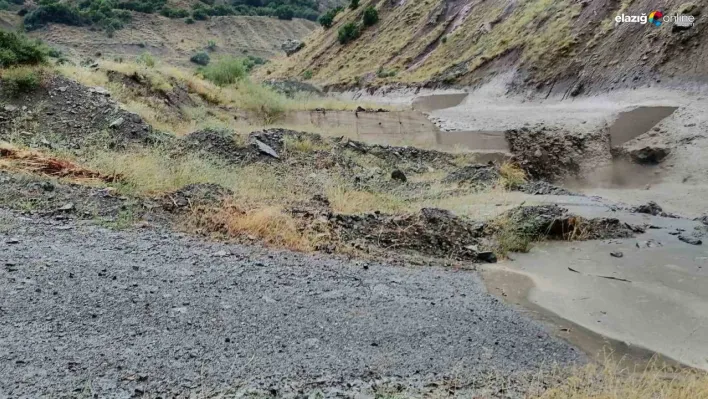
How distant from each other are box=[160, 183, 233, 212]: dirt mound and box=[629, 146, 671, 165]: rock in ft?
42.8

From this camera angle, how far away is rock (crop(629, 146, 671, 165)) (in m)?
15.3

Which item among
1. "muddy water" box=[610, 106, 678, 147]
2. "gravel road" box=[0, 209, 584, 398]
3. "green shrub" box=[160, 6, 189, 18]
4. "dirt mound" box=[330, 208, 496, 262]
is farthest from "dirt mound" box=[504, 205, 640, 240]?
"green shrub" box=[160, 6, 189, 18]

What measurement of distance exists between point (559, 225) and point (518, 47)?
21037 mm

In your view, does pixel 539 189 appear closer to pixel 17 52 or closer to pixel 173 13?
pixel 17 52

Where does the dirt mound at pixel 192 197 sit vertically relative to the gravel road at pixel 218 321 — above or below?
below

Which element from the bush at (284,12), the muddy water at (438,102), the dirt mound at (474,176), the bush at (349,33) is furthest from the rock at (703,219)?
the bush at (284,12)

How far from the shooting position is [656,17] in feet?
67.4

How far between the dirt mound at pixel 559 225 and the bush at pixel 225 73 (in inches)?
668

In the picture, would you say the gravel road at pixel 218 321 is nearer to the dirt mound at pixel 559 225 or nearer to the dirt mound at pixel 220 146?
the dirt mound at pixel 559 225

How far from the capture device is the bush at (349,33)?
51.0m

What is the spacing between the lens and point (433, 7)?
4525 cm

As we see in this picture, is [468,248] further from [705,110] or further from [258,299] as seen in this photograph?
[705,110]

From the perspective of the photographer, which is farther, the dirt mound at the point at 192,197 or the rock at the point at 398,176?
the rock at the point at 398,176

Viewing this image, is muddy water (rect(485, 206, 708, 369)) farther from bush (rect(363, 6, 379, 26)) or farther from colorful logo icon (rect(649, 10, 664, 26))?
bush (rect(363, 6, 379, 26))
